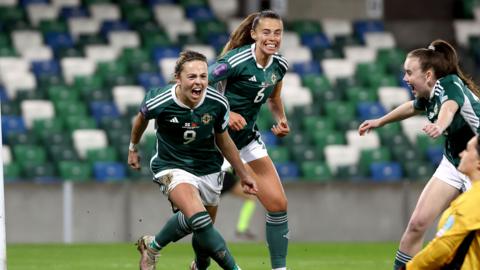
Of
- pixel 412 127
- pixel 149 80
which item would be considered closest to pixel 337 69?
pixel 412 127

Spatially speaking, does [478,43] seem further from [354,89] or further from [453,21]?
[354,89]

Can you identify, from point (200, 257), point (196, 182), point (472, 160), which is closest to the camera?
point (472, 160)

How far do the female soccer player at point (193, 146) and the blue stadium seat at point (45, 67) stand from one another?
1126cm

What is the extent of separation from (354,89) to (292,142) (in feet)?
7.20

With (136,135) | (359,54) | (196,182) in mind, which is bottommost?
(359,54)

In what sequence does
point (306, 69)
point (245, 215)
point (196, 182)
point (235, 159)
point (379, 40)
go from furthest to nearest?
1. point (379, 40)
2. point (306, 69)
3. point (245, 215)
4. point (196, 182)
5. point (235, 159)

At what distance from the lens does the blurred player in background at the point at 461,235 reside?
662cm

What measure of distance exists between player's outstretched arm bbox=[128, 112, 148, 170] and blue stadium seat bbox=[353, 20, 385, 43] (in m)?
13.9

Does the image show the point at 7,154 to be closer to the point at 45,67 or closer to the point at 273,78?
the point at 45,67

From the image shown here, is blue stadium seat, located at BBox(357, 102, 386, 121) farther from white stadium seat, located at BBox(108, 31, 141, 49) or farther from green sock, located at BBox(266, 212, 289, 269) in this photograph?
green sock, located at BBox(266, 212, 289, 269)

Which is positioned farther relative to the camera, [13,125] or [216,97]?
[13,125]

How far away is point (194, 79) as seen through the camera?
885 centimetres

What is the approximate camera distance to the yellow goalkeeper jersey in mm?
6609

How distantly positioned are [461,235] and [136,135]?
10.9ft
